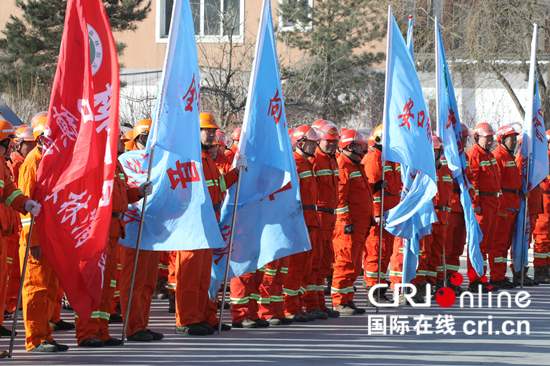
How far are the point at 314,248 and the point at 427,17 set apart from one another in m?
17.3

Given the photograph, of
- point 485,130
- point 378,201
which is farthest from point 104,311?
point 485,130

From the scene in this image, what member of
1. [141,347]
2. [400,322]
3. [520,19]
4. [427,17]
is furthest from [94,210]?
[427,17]

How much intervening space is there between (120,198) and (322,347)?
8.18 feet

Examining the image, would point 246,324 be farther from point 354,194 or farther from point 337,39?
point 337,39

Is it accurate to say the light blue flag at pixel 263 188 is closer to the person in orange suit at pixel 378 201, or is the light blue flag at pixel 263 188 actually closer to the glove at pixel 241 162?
the glove at pixel 241 162

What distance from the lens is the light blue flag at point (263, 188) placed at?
27.8ft

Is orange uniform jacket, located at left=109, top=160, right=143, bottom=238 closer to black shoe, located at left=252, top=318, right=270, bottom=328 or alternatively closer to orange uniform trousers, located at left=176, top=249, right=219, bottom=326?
orange uniform trousers, located at left=176, top=249, right=219, bottom=326

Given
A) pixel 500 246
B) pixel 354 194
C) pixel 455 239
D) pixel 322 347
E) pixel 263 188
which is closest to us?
pixel 322 347

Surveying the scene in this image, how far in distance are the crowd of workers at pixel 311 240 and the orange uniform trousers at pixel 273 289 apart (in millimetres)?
14

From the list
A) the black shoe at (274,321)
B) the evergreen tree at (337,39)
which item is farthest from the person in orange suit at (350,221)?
the evergreen tree at (337,39)

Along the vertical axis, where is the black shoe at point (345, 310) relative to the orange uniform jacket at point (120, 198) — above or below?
below

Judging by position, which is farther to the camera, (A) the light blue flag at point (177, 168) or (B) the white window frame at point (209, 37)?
(B) the white window frame at point (209, 37)

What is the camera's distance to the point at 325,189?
9719mm

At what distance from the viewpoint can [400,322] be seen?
916cm
